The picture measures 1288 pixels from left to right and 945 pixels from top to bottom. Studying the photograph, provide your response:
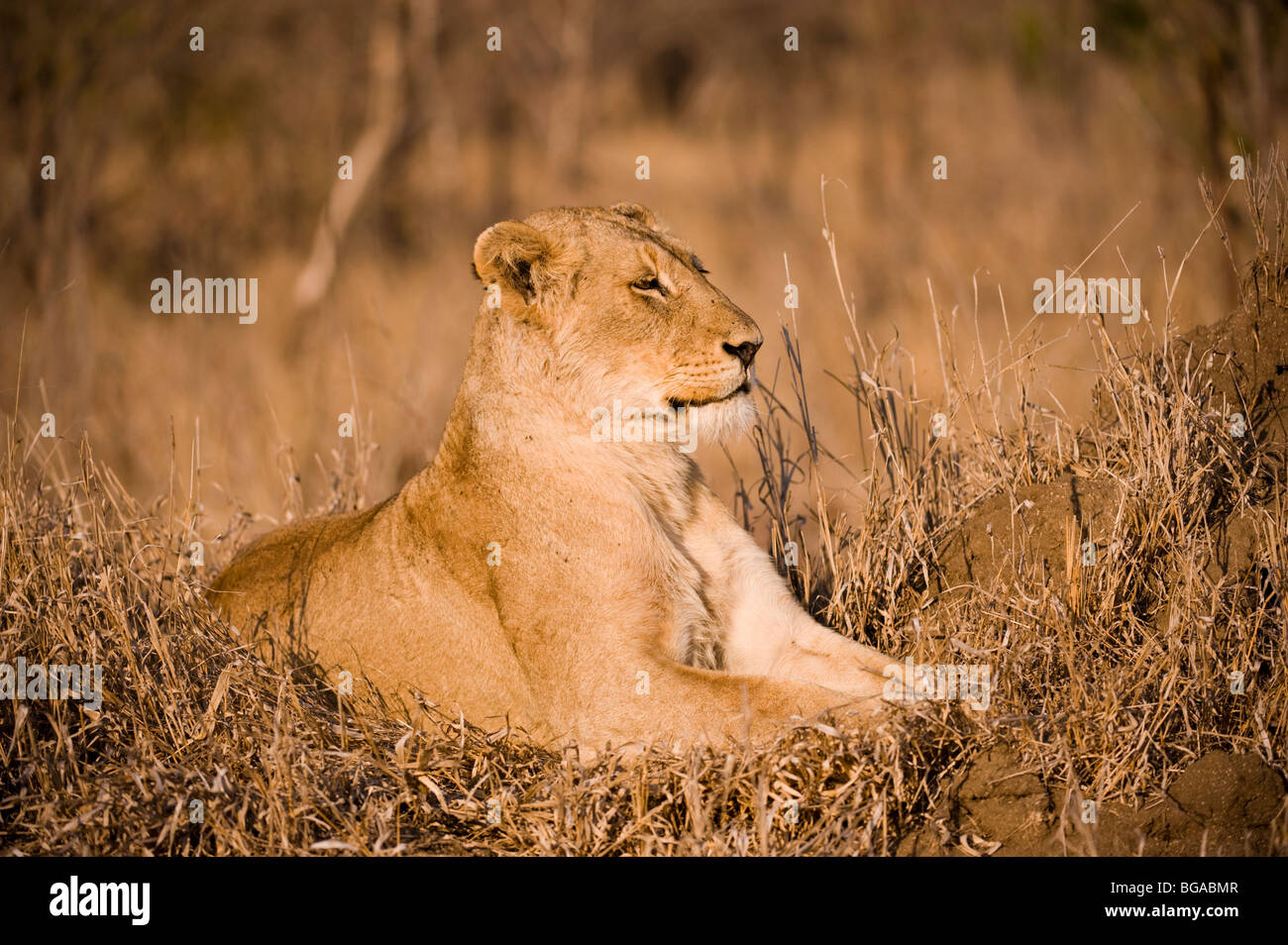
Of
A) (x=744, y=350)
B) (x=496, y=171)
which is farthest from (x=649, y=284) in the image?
(x=496, y=171)

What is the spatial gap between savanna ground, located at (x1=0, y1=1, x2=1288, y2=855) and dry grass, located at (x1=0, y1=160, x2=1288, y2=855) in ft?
0.06

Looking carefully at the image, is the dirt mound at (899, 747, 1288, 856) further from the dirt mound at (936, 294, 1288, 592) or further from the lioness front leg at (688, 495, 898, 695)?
the dirt mound at (936, 294, 1288, 592)

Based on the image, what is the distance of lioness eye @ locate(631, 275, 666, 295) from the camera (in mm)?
4199

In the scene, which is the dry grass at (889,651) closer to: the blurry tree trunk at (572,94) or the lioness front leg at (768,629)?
the lioness front leg at (768,629)

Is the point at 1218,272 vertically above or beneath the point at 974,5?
beneath

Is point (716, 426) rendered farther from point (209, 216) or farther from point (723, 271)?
point (209, 216)

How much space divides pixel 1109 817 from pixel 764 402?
2766 millimetres

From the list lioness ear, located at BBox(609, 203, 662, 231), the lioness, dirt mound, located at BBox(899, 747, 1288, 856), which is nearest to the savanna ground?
dirt mound, located at BBox(899, 747, 1288, 856)

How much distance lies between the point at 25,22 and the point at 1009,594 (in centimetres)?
1183

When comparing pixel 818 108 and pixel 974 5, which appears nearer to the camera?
pixel 974 5

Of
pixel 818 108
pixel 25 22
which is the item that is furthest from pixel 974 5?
pixel 25 22

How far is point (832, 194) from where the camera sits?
16.8m

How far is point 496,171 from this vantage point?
18500 millimetres

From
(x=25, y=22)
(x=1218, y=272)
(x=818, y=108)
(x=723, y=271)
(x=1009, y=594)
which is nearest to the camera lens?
(x=1009, y=594)
